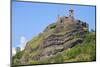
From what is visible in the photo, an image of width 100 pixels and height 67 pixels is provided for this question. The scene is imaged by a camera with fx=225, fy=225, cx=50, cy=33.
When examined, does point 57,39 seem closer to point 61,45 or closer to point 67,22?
point 61,45

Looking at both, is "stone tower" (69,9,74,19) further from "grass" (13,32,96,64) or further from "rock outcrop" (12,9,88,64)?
"grass" (13,32,96,64)

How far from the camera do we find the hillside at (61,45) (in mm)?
2666

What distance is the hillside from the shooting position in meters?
2.67

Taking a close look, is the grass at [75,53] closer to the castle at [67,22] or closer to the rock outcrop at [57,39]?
the rock outcrop at [57,39]

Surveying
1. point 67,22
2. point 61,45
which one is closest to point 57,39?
point 61,45

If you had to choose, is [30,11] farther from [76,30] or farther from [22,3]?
[76,30]

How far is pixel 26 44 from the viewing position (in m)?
2.64

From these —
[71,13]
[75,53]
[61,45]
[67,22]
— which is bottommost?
[75,53]

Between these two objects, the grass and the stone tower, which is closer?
the grass

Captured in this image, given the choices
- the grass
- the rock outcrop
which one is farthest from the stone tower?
the grass

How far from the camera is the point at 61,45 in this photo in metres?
2.81

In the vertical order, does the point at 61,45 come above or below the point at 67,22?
below

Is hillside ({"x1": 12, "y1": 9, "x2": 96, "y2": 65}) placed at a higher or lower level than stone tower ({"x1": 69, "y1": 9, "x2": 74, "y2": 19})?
lower
